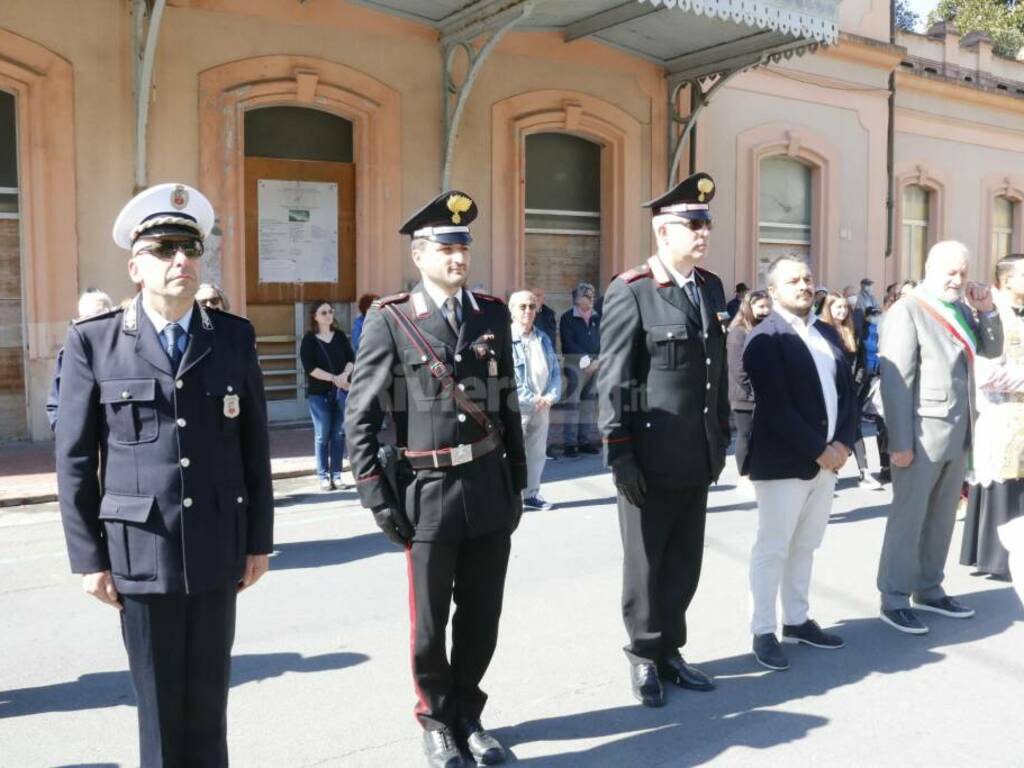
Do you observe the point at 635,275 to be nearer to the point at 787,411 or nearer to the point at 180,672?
the point at 787,411

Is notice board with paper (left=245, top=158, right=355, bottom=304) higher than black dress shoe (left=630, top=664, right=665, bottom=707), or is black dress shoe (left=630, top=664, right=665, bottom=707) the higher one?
notice board with paper (left=245, top=158, right=355, bottom=304)

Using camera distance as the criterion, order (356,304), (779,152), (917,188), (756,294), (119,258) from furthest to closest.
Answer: (917,188) < (779,152) < (356,304) < (119,258) < (756,294)

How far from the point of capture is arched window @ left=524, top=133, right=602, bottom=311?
1485 cm

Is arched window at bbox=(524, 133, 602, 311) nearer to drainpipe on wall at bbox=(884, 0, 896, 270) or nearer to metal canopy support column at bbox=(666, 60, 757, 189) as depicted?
metal canopy support column at bbox=(666, 60, 757, 189)

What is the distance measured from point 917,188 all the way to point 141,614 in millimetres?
21055

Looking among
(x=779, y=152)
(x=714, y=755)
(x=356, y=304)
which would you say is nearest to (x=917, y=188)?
(x=779, y=152)

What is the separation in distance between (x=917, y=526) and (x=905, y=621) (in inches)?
19.5

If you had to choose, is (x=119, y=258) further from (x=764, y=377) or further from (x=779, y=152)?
(x=779, y=152)

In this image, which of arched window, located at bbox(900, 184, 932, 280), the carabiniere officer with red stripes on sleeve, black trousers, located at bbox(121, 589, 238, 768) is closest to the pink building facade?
arched window, located at bbox(900, 184, 932, 280)

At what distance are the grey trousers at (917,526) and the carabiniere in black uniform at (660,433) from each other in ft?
4.69

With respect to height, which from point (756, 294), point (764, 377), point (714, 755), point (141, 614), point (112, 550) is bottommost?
point (714, 755)

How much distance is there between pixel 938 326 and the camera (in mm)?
5359

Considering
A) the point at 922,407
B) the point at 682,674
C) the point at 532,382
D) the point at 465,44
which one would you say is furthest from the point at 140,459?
the point at 465,44

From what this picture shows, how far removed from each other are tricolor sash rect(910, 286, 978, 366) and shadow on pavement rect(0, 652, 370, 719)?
11.1 feet
